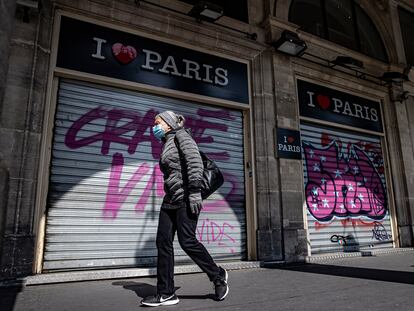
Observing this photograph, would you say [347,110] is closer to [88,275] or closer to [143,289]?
[143,289]

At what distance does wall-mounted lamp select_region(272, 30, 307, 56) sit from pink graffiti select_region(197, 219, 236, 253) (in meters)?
3.80

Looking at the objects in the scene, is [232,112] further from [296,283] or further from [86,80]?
[296,283]

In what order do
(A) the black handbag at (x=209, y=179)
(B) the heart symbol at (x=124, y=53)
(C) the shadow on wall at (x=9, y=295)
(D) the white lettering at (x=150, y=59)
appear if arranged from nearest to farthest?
(C) the shadow on wall at (x=9, y=295)
(A) the black handbag at (x=209, y=179)
(B) the heart symbol at (x=124, y=53)
(D) the white lettering at (x=150, y=59)

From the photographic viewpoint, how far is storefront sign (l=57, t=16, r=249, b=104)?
16.3ft

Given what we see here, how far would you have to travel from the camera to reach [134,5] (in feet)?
18.1

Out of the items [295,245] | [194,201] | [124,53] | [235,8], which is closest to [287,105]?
[235,8]

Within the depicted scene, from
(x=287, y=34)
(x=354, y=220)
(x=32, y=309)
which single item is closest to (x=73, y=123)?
(x=32, y=309)

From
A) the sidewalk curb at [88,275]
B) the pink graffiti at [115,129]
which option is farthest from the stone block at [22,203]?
the pink graffiti at [115,129]

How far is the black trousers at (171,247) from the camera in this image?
286cm

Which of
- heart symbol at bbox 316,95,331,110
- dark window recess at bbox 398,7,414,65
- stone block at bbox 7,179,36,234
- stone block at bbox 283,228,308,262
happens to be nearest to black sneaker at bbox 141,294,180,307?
stone block at bbox 7,179,36,234

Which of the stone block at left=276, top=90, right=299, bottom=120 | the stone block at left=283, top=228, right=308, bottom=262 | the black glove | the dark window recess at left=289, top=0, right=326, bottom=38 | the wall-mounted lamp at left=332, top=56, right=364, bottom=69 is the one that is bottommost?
the stone block at left=283, top=228, right=308, bottom=262

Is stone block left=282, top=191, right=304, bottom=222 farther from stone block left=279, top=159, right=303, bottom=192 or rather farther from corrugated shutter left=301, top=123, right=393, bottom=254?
corrugated shutter left=301, top=123, right=393, bottom=254

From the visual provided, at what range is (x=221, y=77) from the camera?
20.3 feet

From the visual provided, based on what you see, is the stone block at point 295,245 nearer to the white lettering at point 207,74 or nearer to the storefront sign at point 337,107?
the storefront sign at point 337,107
